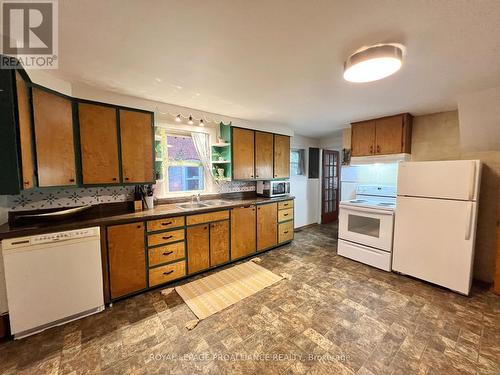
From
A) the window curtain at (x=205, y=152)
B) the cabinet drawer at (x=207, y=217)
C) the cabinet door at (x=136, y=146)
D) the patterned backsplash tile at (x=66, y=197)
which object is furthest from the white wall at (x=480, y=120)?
the patterned backsplash tile at (x=66, y=197)

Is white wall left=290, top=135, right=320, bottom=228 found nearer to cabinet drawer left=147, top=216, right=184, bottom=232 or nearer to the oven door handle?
the oven door handle

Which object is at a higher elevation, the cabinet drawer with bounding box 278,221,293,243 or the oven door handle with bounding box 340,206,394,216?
the oven door handle with bounding box 340,206,394,216

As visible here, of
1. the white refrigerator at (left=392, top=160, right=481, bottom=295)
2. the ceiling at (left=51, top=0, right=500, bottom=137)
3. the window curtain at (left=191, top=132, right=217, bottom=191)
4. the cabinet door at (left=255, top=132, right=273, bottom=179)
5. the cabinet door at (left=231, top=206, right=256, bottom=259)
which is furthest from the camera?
the cabinet door at (left=255, top=132, right=273, bottom=179)

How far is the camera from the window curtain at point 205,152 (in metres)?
3.32

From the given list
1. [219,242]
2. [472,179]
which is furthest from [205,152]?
[472,179]

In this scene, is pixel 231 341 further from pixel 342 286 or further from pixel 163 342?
pixel 342 286

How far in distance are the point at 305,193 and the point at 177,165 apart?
131 inches

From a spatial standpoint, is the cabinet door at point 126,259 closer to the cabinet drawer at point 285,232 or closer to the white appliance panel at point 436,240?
the cabinet drawer at point 285,232

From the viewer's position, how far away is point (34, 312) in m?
1.80

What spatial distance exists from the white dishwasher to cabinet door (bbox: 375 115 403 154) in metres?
4.18

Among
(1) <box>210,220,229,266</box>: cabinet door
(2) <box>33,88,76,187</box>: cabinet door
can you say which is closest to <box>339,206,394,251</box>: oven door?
(1) <box>210,220,229,266</box>: cabinet door

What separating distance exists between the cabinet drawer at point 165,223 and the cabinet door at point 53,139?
92 centimetres

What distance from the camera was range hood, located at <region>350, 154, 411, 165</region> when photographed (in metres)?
3.22

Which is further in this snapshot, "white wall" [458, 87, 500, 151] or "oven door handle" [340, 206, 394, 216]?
"oven door handle" [340, 206, 394, 216]
